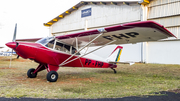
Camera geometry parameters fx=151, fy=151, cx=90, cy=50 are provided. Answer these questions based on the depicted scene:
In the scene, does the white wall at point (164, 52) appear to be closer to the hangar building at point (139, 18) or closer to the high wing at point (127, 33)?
the hangar building at point (139, 18)

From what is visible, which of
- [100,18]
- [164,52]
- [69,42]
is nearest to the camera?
[69,42]

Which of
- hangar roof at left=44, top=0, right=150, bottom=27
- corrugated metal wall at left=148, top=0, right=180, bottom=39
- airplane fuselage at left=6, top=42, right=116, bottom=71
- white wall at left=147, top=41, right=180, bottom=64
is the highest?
hangar roof at left=44, top=0, right=150, bottom=27

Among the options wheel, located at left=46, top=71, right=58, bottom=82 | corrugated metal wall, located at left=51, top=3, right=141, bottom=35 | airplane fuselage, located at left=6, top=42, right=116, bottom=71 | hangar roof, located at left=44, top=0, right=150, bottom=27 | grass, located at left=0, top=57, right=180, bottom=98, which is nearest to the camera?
grass, located at left=0, top=57, right=180, bottom=98

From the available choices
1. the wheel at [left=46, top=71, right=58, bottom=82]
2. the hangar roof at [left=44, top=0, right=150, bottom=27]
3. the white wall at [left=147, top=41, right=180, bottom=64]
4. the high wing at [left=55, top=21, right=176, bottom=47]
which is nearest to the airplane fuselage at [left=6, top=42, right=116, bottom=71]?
the wheel at [left=46, top=71, right=58, bottom=82]

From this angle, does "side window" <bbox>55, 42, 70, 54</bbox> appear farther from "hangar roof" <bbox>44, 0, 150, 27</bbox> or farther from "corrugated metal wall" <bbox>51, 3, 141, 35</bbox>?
"hangar roof" <bbox>44, 0, 150, 27</bbox>

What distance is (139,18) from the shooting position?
17.0 m

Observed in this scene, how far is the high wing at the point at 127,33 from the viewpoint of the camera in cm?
603

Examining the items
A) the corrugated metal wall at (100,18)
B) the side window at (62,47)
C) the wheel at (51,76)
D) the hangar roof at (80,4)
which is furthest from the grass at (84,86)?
the hangar roof at (80,4)

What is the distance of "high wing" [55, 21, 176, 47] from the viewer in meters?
6.03

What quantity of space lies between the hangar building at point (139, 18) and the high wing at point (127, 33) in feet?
30.5

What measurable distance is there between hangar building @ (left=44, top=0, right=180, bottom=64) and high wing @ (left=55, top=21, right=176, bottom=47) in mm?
9297

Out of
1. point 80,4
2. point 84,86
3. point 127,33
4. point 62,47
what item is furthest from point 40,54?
point 80,4

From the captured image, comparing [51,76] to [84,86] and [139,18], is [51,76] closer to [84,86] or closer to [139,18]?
[84,86]

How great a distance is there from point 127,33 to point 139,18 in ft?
36.3
